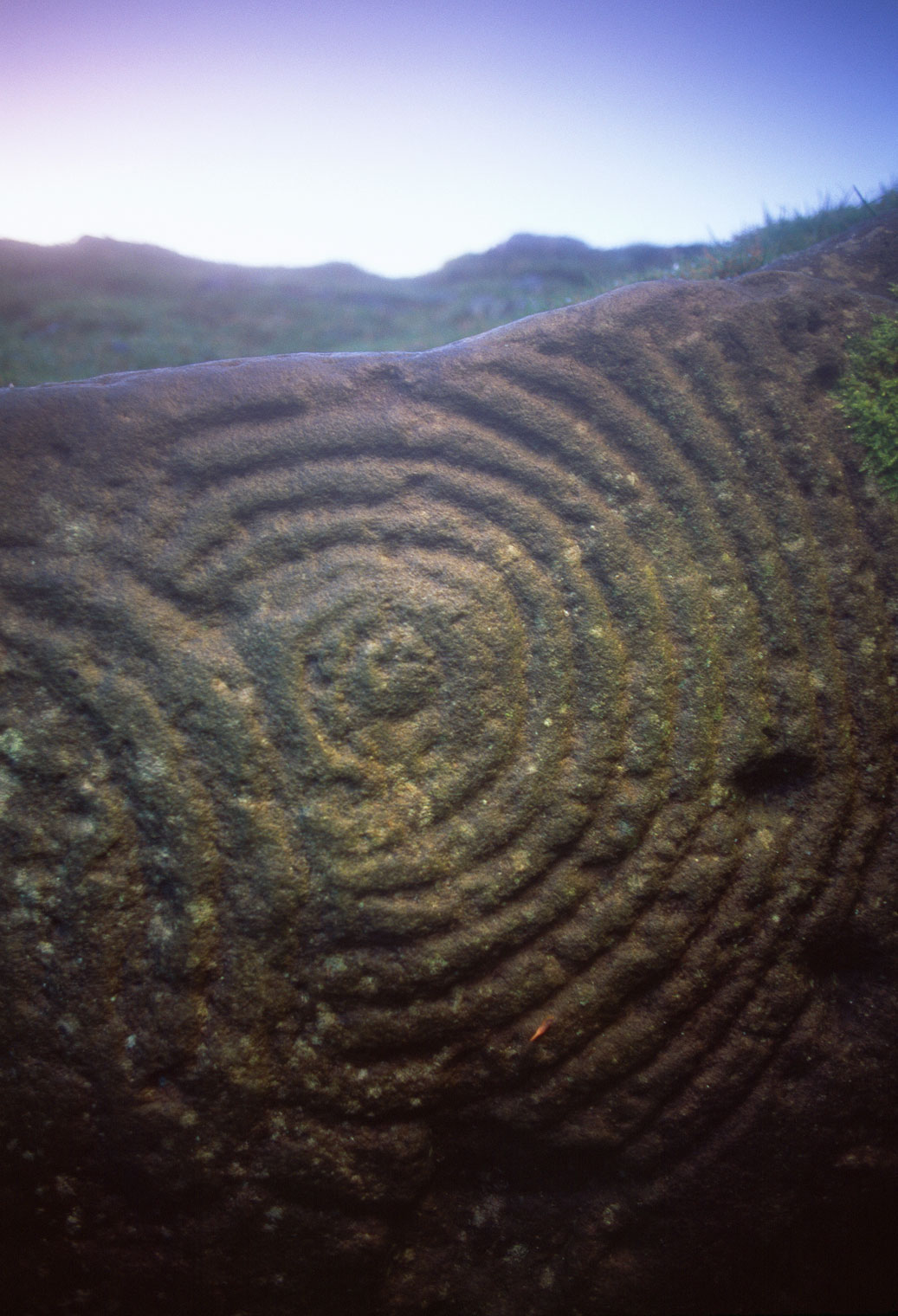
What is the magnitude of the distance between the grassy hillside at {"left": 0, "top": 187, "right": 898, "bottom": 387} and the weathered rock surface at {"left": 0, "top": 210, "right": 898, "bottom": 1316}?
12.1 ft

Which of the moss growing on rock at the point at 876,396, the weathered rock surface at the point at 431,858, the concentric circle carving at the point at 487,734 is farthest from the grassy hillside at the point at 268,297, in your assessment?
the weathered rock surface at the point at 431,858

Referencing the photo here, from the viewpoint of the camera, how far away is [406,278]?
27.2ft

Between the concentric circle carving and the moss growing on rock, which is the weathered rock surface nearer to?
the concentric circle carving

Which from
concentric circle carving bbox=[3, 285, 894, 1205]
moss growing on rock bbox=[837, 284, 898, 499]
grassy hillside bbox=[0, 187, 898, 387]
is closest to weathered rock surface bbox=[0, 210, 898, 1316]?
concentric circle carving bbox=[3, 285, 894, 1205]

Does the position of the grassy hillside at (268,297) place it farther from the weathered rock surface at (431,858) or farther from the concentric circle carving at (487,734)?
the weathered rock surface at (431,858)

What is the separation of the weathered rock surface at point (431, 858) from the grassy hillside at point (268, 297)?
145 inches

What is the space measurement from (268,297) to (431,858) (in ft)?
23.8

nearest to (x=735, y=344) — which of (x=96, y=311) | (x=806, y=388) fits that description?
(x=806, y=388)

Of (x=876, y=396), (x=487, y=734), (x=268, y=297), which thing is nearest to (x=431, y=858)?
(x=487, y=734)

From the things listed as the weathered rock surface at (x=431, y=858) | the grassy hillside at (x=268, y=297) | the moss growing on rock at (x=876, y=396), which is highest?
the grassy hillside at (x=268, y=297)

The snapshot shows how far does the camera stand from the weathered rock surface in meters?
1.94

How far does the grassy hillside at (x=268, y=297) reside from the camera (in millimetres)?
5504

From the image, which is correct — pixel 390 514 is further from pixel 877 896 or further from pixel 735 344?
pixel 877 896

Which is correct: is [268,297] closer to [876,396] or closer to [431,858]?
[876,396]
